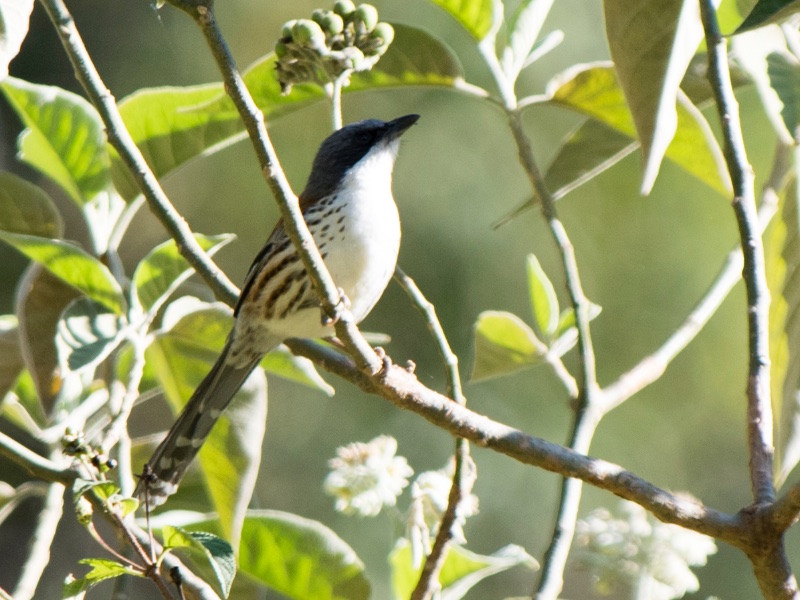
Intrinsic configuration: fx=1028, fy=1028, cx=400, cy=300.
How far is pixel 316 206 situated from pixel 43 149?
1.15m

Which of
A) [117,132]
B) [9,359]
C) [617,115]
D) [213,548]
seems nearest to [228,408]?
[9,359]

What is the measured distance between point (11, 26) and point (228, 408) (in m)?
1.52

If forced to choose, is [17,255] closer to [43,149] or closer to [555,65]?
[555,65]

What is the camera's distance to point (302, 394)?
28.8 ft

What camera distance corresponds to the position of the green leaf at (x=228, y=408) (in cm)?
242

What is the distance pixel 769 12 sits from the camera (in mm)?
1651

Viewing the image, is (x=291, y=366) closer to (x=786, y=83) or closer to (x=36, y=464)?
(x=36, y=464)

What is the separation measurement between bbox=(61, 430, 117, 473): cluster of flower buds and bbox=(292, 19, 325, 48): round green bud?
3.26 ft

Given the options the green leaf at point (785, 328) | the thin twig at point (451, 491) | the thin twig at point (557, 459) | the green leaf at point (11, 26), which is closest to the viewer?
the green leaf at point (11, 26)

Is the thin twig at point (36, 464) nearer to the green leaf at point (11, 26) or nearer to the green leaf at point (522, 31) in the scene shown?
the green leaf at point (11, 26)

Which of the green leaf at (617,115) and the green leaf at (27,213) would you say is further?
the green leaf at (27,213)

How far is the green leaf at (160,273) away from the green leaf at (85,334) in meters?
0.09

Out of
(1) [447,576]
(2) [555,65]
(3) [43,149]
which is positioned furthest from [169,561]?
(2) [555,65]

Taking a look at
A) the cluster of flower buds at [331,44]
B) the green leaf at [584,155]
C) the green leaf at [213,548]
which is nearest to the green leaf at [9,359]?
the cluster of flower buds at [331,44]
